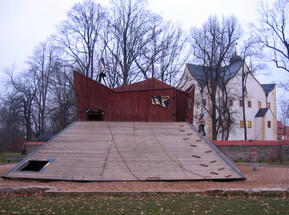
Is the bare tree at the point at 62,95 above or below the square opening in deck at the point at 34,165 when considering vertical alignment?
above

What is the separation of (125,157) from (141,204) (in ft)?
20.7

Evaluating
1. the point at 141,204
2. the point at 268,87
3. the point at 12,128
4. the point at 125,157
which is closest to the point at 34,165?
the point at 125,157

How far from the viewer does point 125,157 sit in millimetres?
14828

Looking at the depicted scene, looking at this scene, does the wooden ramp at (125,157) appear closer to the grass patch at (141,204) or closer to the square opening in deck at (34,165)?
the square opening in deck at (34,165)

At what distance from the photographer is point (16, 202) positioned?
28.7ft

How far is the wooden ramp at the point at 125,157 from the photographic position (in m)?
13.4

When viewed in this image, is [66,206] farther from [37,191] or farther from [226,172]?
[226,172]

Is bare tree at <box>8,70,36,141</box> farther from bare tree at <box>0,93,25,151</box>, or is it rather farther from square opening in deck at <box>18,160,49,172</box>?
square opening in deck at <box>18,160,49,172</box>

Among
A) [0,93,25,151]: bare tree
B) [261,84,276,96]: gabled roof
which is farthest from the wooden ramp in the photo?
[261,84,276,96]: gabled roof

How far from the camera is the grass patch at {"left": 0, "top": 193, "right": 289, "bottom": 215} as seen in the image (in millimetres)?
7672

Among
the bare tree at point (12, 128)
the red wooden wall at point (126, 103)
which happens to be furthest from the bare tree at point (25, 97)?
the red wooden wall at point (126, 103)

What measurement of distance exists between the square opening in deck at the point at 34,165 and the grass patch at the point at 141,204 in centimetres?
454

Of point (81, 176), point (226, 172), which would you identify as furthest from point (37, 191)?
point (226, 172)

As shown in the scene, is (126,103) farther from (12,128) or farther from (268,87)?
(268,87)
